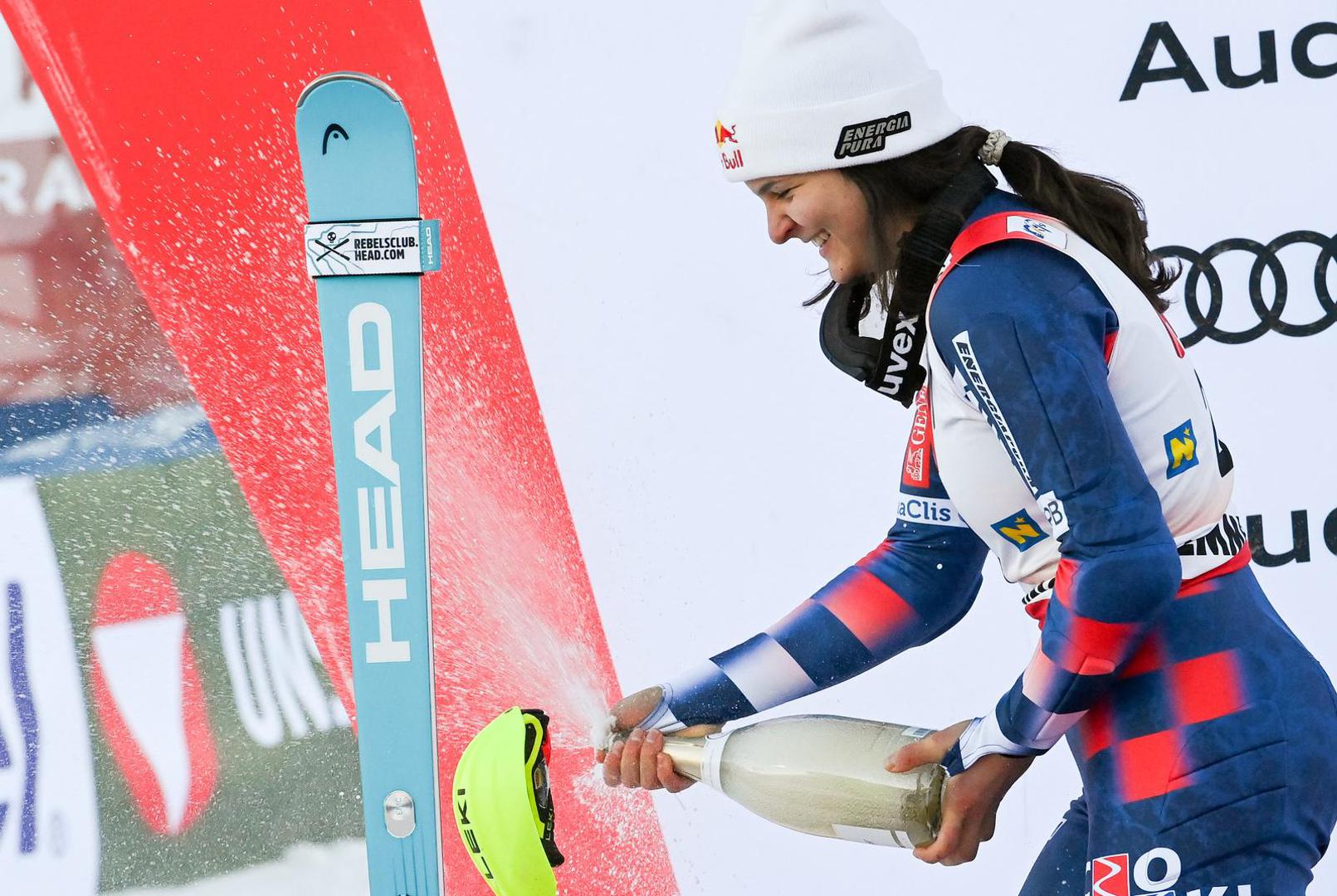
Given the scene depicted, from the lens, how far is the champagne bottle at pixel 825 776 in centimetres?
147

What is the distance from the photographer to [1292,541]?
2350 millimetres

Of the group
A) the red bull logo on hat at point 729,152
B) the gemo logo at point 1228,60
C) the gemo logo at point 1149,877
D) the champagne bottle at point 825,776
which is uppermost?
the gemo logo at point 1228,60

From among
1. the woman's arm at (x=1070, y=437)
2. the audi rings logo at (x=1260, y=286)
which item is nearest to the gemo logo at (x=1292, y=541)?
the audi rings logo at (x=1260, y=286)

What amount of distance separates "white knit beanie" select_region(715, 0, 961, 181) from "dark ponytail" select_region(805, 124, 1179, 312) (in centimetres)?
2

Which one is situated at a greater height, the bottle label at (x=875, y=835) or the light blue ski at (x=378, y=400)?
the light blue ski at (x=378, y=400)

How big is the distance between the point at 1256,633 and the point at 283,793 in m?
1.91

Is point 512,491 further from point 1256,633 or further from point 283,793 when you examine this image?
point 1256,633

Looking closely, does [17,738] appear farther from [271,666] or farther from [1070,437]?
[1070,437]

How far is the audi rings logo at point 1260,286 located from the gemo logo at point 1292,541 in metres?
0.32

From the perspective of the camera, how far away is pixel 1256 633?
1.27m

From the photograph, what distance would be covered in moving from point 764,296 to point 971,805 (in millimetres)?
1205

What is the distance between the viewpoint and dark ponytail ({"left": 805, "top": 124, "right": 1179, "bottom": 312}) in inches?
53.1

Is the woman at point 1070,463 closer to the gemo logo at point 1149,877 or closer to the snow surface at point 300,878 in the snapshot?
the gemo logo at point 1149,877

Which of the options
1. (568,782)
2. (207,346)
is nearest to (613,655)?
(568,782)
